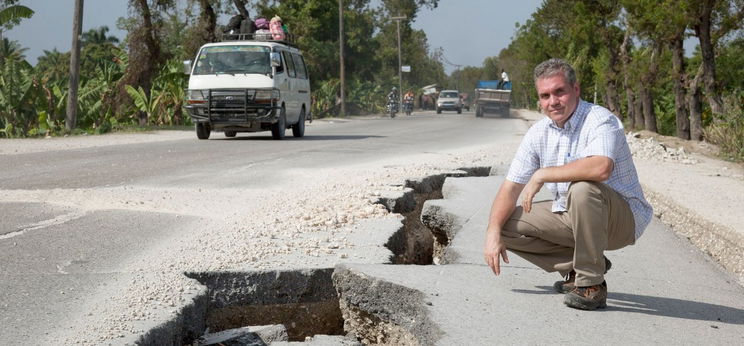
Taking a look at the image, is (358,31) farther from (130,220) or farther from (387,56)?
(130,220)

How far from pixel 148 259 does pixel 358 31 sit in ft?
151

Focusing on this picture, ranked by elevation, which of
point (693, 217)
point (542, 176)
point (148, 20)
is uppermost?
point (148, 20)

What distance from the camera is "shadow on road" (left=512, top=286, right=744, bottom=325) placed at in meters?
4.06

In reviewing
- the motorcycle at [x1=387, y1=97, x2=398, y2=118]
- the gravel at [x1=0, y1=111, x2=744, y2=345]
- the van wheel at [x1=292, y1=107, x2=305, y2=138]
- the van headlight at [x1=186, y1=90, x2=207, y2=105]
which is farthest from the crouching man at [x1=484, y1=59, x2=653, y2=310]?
the motorcycle at [x1=387, y1=97, x2=398, y2=118]

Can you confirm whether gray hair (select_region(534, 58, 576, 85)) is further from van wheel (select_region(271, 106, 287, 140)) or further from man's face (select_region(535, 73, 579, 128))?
van wheel (select_region(271, 106, 287, 140))

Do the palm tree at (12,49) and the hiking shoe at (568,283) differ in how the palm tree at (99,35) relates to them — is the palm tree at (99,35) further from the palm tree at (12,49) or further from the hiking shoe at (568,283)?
the hiking shoe at (568,283)

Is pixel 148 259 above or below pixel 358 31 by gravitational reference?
below

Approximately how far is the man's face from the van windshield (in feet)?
44.6

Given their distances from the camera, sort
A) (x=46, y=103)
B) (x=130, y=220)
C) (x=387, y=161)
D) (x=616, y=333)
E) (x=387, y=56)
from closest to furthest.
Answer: (x=616, y=333) < (x=130, y=220) < (x=387, y=161) < (x=46, y=103) < (x=387, y=56)

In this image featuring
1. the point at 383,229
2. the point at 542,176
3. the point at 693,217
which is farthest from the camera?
the point at 693,217

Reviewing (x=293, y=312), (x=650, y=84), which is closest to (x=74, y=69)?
(x=650, y=84)

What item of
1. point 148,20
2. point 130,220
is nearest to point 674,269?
point 130,220

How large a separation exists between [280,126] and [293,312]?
13450mm

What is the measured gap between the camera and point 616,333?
369 centimetres
